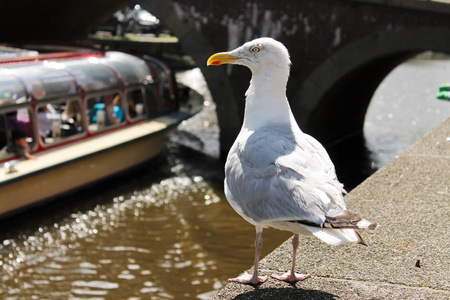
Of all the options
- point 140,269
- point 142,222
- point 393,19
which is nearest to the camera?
point 140,269

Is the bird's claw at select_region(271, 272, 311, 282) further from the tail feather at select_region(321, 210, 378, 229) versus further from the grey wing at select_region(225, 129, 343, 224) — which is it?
the tail feather at select_region(321, 210, 378, 229)

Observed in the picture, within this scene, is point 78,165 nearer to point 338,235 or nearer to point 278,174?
point 278,174

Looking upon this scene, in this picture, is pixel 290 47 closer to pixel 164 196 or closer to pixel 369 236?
pixel 164 196

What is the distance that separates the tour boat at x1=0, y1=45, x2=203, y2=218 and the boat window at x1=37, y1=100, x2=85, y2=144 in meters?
0.02

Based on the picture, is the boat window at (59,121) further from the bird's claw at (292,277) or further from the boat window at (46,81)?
the bird's claw at (292,277)

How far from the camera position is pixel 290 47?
45.1ft

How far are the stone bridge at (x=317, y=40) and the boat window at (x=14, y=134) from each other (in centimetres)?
481

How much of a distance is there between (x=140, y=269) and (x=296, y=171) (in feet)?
18.5

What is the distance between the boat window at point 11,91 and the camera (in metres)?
10.2

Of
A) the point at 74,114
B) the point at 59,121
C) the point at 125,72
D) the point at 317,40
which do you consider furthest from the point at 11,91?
the point at 317,40

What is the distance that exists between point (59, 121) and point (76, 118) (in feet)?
1.68

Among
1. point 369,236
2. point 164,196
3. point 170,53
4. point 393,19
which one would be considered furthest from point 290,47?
point 170,53

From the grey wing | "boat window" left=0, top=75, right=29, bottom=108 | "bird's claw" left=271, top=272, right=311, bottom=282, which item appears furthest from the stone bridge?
"bird's claw" left=271, top=272, right=311, bottom=282

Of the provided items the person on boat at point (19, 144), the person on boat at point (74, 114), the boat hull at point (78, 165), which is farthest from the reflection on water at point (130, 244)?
the person on boat at point (74, 114)
